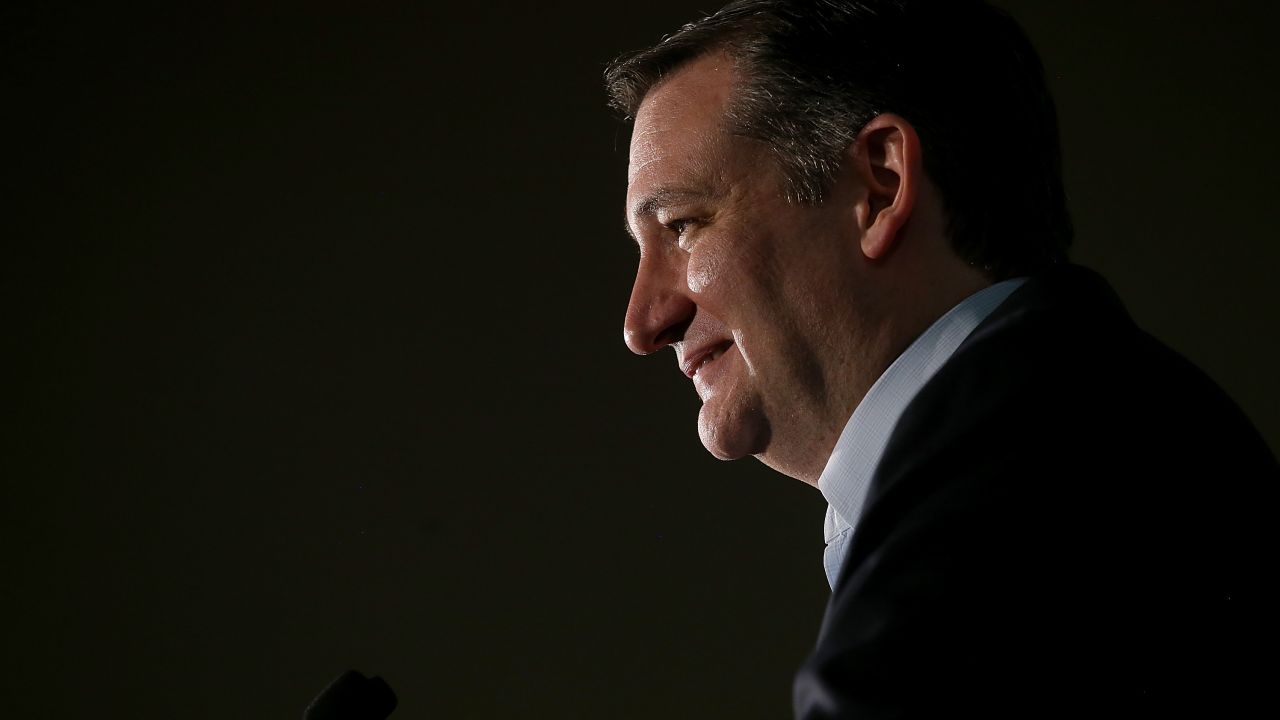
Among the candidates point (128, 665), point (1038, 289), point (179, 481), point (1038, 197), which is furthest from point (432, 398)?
point (1038, 289)

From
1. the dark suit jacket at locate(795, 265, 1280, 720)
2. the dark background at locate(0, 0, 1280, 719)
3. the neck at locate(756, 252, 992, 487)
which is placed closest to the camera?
the dark suit jacket at locate(795, 265, 1280, 720)

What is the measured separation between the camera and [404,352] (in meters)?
2.18

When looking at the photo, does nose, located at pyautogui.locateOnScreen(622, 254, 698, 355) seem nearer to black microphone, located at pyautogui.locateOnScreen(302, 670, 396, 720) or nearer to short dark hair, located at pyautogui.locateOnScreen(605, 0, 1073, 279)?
short dark hair, located at pyautogui.locateOnScreen(605, 0, 1073, 279)

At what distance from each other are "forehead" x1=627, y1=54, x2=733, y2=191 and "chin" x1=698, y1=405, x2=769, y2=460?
185 millimetres

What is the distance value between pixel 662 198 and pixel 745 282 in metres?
0.10

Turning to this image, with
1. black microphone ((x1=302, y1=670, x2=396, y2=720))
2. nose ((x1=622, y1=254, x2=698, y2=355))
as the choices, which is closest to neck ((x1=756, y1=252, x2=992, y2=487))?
nose ((x1=622, y1=254, x2=698, y2=355))

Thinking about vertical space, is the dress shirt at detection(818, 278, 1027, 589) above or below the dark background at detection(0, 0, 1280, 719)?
above

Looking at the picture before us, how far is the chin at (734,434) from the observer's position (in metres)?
0.88

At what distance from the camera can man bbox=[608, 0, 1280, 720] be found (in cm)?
Answer: 53

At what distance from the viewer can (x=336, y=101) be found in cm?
223

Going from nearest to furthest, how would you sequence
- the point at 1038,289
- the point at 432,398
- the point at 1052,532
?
1. the point at 1052,532
2. the point at 1038,289
3. the point at 432,398

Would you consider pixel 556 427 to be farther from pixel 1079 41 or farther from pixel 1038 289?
pixel 1038 289

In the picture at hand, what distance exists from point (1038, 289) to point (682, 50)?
1.29ft

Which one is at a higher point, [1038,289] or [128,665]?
[1038,289]
